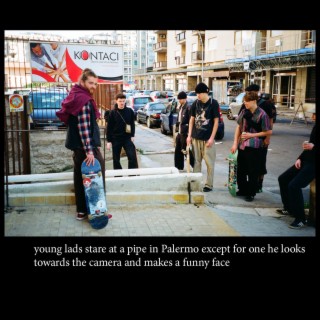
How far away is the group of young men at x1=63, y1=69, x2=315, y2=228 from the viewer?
4.42 meters

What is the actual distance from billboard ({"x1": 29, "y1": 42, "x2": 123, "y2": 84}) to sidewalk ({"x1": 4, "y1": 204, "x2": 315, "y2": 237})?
201 inches

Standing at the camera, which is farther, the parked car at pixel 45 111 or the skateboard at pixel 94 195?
the parked car at pixel 45 111

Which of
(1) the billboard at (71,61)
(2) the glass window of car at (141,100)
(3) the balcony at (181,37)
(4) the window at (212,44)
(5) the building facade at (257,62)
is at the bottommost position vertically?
(2) the glass window of car at (141,100)

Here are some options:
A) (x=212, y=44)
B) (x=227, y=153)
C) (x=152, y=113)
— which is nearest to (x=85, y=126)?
(x=227, y=153)

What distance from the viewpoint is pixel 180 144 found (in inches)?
305

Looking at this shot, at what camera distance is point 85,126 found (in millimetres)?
4379

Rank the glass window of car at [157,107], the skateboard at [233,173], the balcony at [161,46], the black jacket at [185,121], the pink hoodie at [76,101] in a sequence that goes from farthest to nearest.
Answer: the balcony at [161,46]
the glass window of car at [157,107]
the black jacket at [185,121]
the skateboard at [233,173]
the pink hoodie at [76,101]

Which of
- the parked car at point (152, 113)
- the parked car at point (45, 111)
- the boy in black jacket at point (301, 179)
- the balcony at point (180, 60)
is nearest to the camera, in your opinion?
Result: the boy in black jacket at point (301, 179)

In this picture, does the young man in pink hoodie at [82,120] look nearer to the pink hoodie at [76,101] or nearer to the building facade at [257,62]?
the pink hoodie at [76,101]

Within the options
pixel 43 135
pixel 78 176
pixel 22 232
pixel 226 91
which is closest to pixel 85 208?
pixel 78 176

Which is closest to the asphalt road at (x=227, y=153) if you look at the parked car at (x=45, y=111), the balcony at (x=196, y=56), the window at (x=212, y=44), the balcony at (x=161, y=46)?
the parked car at (x=45, y=111)

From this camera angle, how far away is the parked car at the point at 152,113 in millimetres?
19030

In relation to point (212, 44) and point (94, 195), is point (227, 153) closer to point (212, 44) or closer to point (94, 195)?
point (94, 195)

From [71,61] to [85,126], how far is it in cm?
552
